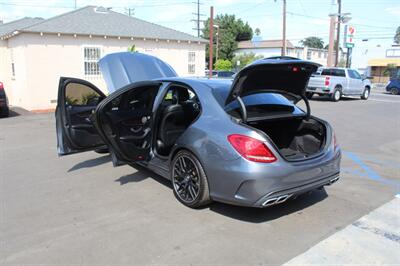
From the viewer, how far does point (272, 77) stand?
4355 millimetres

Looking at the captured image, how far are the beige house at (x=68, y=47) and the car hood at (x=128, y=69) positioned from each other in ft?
29.9

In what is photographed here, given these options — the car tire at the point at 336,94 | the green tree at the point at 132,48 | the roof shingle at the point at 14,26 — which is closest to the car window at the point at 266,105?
the green tree at the point at 132,48

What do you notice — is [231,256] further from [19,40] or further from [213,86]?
[19,40]

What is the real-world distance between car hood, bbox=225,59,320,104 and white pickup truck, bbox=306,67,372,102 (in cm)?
1446

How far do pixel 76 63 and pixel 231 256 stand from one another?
14211 mm

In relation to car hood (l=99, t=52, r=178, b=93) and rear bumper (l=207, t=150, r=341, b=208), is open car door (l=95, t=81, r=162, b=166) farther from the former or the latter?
rear bumper (l=207, t=150, r=341, b=208)

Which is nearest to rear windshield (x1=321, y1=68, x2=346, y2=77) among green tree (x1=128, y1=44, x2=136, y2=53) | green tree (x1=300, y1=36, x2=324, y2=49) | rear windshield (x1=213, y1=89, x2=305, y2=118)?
green tree (x1=128, y1=44, x2=136, y2=53)

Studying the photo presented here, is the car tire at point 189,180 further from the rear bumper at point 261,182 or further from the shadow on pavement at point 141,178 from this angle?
the shadow on pavement at point 141,178

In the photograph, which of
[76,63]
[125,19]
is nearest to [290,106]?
[76,63]

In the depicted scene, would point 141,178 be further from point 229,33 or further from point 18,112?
point 229,33

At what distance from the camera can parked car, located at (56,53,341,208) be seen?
3.75m

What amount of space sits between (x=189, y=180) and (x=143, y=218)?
691 millimetres

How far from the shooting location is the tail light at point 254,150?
3.70m

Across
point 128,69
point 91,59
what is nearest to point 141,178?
point 128,69
